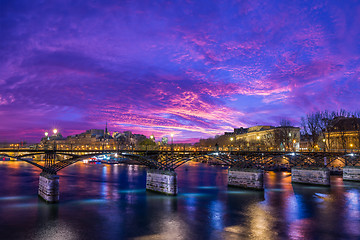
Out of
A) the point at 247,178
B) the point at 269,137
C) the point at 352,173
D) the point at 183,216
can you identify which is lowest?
the point at 183,216

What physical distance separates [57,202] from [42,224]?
9454 millimetres

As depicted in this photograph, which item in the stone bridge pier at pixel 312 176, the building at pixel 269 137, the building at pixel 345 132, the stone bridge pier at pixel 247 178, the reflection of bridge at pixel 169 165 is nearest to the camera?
the reflection of bridge at pixel 169 165

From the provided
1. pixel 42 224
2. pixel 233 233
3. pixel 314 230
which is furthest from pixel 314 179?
pixel 42 224

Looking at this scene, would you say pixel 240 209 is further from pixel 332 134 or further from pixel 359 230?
pixel 332 134

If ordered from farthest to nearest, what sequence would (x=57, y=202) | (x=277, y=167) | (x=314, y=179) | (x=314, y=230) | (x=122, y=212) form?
(x=277, y=167)
(x=314, y=179)
(x=57, y=202)
(x=122, y=212)
(x=314, y=230)

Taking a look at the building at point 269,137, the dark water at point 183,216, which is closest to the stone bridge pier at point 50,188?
the dark water at point 183,216

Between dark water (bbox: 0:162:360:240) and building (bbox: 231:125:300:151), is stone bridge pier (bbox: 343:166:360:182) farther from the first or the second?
building (bbox: 231:125:300:151)

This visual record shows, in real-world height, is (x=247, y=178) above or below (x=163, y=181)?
below

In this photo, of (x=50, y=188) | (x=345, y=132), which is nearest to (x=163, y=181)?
(x=50, y=188)

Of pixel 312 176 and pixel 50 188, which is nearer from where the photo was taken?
pixel 50 188

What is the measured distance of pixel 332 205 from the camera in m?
37.4

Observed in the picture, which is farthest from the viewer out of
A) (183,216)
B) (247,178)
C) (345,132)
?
(345,132)

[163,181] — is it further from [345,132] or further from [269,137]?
[269,137]

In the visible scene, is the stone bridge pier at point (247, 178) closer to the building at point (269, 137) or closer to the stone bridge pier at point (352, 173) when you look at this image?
the stone bridge pier at point (352, 173)
